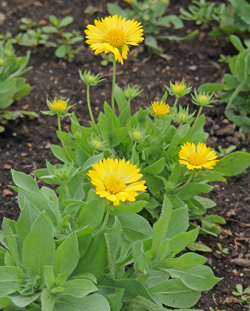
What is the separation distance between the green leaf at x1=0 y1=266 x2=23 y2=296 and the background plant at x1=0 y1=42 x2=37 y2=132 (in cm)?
157

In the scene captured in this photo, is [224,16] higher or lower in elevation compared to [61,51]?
higher

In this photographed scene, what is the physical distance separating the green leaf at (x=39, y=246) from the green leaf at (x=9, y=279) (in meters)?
0.05

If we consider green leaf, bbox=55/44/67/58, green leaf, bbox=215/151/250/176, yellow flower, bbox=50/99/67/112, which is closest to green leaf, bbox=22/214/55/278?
yellow flower, bbox=50/99/67/112

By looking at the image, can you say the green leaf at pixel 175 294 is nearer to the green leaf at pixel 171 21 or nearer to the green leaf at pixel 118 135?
the green leaf at pixel 118 135

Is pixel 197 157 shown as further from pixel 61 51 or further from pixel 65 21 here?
pixel 65 21

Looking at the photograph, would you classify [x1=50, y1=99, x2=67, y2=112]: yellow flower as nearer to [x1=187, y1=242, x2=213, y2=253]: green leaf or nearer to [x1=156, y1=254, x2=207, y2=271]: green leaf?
[x1=156, y1=254, x2=207, y2=271]: green leaf

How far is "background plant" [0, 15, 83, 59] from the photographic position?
4277 millimetres

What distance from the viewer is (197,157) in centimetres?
254

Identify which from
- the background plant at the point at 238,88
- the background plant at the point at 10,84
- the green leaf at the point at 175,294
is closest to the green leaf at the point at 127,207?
the green leaf at the point at 175,294

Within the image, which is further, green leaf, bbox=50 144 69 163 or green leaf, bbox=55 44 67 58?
green leaf, bbox=55 44 67 58

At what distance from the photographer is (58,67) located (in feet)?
13.9

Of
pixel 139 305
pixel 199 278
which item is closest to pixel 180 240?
pixel 199 278

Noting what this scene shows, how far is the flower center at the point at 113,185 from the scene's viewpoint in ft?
6.81

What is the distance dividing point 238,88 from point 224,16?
0.87 meters
